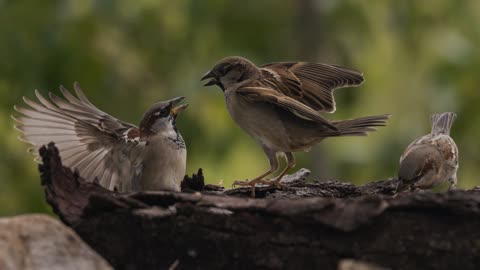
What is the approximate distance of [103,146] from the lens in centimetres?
554

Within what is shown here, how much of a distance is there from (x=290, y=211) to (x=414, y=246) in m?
0.49

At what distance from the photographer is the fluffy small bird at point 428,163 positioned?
6.70m

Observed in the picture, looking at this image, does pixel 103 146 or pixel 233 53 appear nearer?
pixel 103 146

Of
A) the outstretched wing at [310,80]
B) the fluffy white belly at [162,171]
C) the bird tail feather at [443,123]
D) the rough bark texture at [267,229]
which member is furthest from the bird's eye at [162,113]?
the bird tail feather at [443,123]

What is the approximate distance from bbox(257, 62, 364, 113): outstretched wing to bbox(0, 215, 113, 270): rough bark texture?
288cm

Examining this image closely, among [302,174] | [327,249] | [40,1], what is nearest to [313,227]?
[327,249]

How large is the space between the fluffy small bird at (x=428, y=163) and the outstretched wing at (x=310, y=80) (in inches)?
25.1

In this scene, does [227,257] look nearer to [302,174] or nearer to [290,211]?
[290,211]

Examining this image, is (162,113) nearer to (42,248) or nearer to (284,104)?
(284,104)

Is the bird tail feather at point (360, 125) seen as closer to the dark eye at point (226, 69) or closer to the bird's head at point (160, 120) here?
the dark eye at point (226, 69)

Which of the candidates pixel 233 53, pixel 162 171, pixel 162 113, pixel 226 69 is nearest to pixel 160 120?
pixel 162 113

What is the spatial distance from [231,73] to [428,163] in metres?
1.49

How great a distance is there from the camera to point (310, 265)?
13.2ft

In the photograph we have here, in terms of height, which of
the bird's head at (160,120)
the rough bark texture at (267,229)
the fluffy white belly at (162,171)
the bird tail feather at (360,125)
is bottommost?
the rough bark texture at (267,229)
